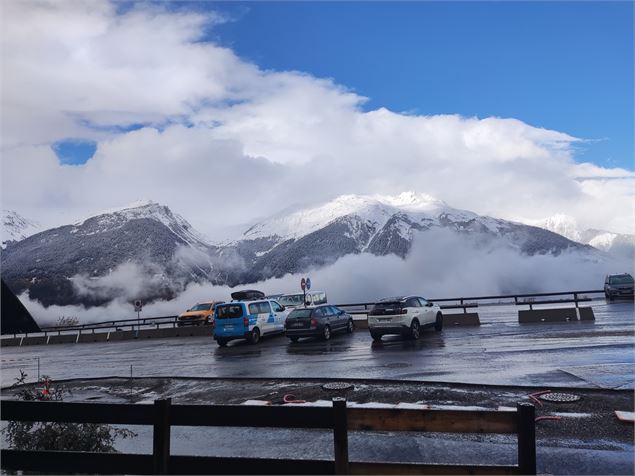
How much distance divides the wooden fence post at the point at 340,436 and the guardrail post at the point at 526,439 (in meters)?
1.57

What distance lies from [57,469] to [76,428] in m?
1.36

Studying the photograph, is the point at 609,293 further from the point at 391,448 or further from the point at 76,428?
the point at 76,428

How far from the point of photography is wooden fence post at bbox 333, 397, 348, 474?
4926 mm

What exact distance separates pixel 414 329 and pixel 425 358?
572 centimetres

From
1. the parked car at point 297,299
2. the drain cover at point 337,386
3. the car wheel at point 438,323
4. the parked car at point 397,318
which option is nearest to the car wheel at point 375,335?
the parked car at point 397,318

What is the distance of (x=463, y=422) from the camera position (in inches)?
195

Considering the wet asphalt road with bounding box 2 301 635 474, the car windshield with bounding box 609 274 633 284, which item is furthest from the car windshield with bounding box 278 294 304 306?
the car windshield with bounding box 609 274 633 284

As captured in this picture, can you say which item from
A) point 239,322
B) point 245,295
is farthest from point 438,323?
point 245,295

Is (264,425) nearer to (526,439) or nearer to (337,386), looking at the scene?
(526,439)

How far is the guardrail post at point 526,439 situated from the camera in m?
4.69

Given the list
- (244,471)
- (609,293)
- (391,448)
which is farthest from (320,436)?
(609,293)

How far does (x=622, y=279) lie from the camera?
129 feet

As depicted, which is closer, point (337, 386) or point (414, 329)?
point (337, 386)

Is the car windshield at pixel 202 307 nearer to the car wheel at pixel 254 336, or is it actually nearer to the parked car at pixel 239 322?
the parked car at pixel 239 322
